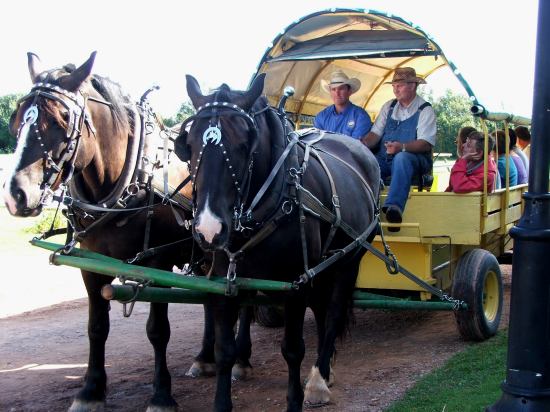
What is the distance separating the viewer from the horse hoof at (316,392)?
466 cm

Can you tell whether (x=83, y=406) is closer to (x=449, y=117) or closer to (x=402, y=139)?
(x=402, y=139)

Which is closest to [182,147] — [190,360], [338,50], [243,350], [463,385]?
[243,350]

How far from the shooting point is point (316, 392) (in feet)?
15.3

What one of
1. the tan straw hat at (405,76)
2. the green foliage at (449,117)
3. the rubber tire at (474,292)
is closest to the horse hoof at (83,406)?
the rubber tire at (474,292)

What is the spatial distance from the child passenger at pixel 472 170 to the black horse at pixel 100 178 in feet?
8.56

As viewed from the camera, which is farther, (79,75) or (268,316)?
(268,316)

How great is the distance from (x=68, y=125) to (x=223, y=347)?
1.51 meters

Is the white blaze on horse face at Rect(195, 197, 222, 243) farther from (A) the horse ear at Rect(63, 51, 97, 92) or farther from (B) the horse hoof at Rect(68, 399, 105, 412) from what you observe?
(B) the horse hoof at Rect(68, 399, 105, 412)

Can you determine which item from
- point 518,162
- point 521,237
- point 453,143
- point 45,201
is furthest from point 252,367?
point 453,143

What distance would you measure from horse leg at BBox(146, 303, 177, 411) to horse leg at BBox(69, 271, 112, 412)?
317 mm

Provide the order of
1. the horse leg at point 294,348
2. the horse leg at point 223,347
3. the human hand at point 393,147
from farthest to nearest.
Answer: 1. the human hand at point 393,147
2. the horse leg at point 294,348
3. the horse leg at point 223,347

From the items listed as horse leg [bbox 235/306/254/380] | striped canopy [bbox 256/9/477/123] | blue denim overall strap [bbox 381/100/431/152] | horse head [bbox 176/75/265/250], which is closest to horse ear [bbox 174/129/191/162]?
horse head [bbox 176/75/265/250]

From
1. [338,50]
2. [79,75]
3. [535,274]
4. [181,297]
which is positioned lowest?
[181,297]

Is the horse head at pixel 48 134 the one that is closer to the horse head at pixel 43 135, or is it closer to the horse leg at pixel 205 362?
the horse head at pixel 43 135
